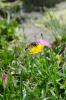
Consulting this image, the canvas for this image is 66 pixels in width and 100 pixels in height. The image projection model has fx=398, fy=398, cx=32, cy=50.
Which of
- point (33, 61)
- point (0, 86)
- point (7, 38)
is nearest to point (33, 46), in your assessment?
point (33, 61)

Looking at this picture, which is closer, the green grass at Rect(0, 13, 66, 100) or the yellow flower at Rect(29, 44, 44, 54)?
the green grass at Rect(0, 13, 66, 100)

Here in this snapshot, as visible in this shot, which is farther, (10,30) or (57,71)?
(10,30)

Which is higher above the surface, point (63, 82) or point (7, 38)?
point (63, 82)

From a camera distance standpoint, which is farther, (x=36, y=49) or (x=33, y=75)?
(x=36, y=49)

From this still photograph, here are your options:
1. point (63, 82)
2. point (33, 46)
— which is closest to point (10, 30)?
point (33, 46)

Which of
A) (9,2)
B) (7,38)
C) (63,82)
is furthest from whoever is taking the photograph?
(9,2)

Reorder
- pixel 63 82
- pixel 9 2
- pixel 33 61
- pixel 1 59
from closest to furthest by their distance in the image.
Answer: pixel 63 82
pixel 33 61
pixel 1 59
pixel 9 2

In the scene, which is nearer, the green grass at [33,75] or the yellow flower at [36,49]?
the green grass at [33,75]

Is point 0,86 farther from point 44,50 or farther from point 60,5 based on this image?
point 60,5
